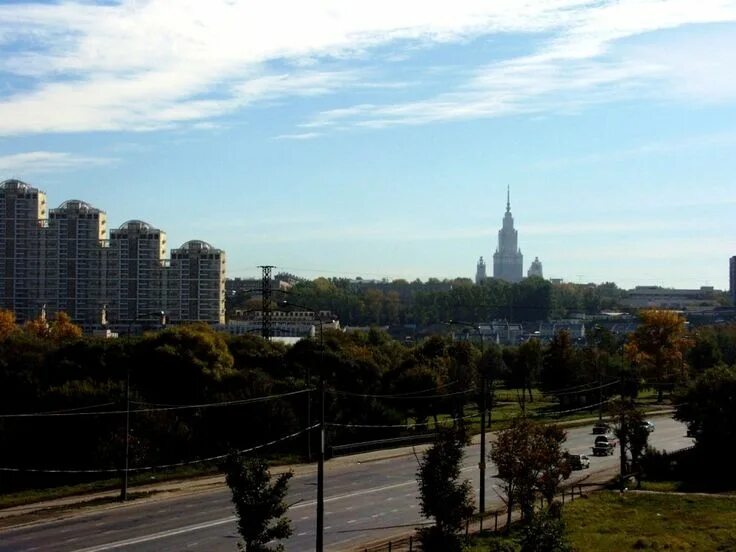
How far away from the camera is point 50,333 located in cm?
12350

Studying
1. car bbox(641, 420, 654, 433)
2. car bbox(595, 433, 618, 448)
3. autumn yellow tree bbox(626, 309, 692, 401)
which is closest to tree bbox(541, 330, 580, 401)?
autumn yellow tree bbox(626, 309, 692, 401)

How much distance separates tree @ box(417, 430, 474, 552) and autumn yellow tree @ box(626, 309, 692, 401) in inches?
3015

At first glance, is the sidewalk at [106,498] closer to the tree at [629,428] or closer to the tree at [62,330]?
the tree at [629,428]

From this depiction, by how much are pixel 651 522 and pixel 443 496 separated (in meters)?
13.3

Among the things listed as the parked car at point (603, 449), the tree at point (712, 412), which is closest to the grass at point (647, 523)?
the tree at point (712, 412)

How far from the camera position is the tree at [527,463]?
43.8m

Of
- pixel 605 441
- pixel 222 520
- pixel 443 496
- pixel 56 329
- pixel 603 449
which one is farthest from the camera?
pixel 56 329

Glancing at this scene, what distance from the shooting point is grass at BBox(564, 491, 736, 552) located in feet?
135

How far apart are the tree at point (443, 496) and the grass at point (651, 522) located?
546 cm

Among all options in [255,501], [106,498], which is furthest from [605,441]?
[255,501]

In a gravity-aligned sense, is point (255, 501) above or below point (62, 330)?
below

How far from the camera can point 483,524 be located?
45406 millimetres

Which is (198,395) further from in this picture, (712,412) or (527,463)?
(527,463)

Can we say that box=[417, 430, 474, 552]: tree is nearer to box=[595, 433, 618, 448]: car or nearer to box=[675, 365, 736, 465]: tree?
box=[675, 365, 736, 465]: tree
